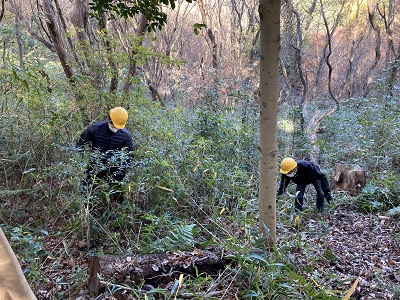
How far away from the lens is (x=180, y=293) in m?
2.39

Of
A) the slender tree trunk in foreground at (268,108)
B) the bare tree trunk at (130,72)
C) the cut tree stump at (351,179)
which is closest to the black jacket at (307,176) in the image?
the cut tree stump at (351,179)

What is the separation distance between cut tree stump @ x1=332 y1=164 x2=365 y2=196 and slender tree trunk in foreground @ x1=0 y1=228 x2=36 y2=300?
232 inches

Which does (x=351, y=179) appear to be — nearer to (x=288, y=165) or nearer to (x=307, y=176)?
(x=307, y=176)

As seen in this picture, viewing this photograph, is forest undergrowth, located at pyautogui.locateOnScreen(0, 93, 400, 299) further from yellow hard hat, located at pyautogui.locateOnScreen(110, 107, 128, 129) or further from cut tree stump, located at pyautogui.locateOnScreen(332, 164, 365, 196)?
yellow hard hat, located at pyautogui.locateOnScreen(110, 107, 128, 129)

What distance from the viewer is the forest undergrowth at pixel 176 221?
261cm

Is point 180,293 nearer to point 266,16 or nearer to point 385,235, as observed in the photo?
point 266,16

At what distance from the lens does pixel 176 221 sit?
142 inches

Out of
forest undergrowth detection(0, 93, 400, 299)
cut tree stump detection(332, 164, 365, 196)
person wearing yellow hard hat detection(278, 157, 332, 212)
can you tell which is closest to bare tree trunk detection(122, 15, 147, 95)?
forest undergrowth detection(0, 93, 400, 299)

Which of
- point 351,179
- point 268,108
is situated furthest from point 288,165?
point 268,108

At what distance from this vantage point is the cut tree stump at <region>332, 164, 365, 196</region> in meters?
5.74

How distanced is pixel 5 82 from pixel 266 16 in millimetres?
3806

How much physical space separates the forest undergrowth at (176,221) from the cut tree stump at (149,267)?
73 mm

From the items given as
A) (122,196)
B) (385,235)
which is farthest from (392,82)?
(122,196)

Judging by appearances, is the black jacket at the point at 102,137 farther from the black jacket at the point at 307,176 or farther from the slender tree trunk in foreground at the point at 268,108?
the black jacket at the point at 307,176
